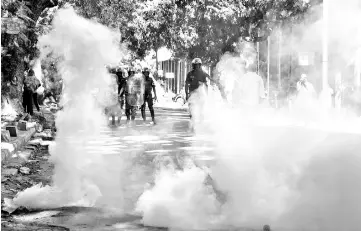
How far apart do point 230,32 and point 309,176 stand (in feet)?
89.0

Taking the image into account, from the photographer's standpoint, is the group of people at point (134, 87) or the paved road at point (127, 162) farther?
the group of people at point (134, 87)

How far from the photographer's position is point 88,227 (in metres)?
6.72

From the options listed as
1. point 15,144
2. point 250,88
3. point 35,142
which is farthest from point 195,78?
point 15,144

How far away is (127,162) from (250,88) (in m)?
6.29

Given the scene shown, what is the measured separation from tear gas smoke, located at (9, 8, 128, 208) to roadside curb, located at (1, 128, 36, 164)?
3.77 metres

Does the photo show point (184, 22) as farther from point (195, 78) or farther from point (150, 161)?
point (150, 161)

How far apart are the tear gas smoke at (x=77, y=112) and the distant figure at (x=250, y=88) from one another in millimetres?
9366

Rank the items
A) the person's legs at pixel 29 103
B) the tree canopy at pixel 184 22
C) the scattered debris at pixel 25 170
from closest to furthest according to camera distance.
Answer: the scattered debris at pixel 25 170 < the person's legs at pixel 29 103 < the tree canopy at pixel 184 22

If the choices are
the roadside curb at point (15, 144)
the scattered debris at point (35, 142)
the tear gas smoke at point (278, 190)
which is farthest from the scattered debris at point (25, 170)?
the scattered debris at point (35, 142)

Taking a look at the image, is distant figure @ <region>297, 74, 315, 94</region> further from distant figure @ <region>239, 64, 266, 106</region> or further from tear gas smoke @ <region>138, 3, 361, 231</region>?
tear gas smoke @ <region>138, 3, 361, 231</region>

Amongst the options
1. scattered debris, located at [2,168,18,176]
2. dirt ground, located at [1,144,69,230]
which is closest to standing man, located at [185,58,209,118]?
dirt ground, located at [1,144,69,230]

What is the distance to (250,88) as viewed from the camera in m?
18.1

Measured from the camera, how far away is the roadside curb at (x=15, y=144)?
1285 cm

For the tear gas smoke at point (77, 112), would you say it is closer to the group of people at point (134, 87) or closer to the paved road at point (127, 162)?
the paved road at point (127, 162)
